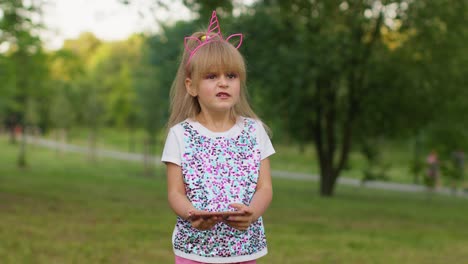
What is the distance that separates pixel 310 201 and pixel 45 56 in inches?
339

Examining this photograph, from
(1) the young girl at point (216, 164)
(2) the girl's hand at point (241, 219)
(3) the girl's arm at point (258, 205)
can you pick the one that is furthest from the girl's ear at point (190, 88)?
(2) the girl's hand at point (241, 219)

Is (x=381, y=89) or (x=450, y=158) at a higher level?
(x=381, y=89)

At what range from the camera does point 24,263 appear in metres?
6.27

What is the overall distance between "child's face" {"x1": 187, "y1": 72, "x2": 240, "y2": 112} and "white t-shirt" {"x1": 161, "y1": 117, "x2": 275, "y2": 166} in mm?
115

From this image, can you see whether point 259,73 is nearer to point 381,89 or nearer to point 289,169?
point 381,89

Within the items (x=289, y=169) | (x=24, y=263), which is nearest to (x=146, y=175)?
(x=289, y=169)

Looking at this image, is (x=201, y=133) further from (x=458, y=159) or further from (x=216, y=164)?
(x=458, y=159)

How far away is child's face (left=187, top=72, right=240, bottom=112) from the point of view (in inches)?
116

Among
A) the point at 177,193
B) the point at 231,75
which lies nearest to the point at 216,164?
the point at 177,193

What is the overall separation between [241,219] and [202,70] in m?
0.73

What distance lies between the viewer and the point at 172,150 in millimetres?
2943

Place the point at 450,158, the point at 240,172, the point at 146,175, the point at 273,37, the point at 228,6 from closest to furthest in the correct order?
the point at 240,172
the point at 228,6
the point at 273,37
the point at 450,158
the point at 146,175

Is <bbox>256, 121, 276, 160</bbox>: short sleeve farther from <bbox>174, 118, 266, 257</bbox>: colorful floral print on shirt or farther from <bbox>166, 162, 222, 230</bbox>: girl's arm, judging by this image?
<bbox>166, 162, 222, 230</bbox>: girl's arm

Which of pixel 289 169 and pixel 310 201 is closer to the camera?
pixel 310 201
